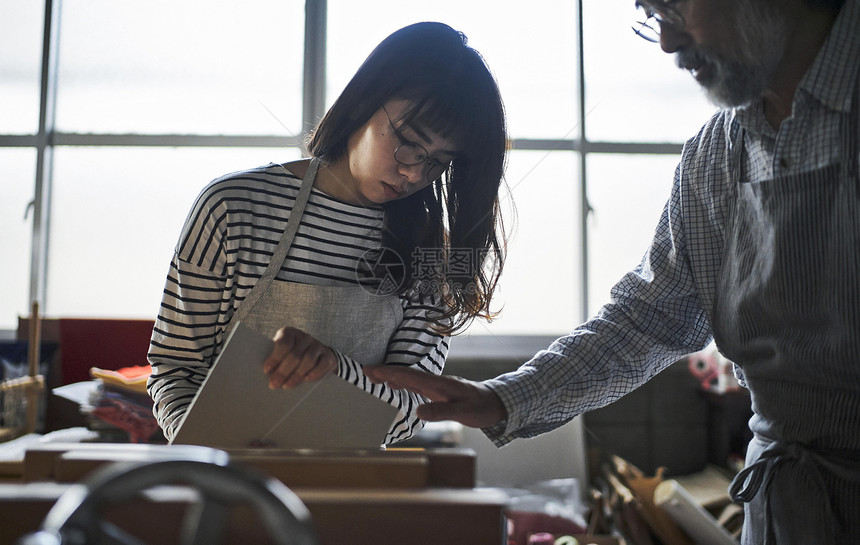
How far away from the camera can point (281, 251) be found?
28.7 inches

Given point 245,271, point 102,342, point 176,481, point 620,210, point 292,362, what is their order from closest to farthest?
point 176,481, point 292,362, point 245,271, point 102,342, point 620,210

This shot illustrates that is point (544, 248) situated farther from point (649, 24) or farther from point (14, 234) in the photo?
point (14, 234)

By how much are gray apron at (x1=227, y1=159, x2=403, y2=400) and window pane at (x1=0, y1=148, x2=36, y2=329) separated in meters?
1.47

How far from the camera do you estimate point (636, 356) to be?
2.30 feet

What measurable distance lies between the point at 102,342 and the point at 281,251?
1.20m

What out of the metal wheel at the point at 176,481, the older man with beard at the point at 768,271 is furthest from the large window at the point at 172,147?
the metal wheel at the point at 176,481

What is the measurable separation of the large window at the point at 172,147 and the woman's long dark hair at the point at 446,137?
96 centimetres

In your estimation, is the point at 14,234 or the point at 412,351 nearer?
the point at 412,351

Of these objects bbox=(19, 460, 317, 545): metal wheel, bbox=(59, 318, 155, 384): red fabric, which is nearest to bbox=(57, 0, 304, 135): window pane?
bbox=(59, 318, 155, 384): red fabric

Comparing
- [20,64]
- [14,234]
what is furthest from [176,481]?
[20,64]

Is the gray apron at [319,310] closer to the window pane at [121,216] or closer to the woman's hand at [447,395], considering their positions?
the woman's hand at [447,395]

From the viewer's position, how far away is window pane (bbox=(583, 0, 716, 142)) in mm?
1453

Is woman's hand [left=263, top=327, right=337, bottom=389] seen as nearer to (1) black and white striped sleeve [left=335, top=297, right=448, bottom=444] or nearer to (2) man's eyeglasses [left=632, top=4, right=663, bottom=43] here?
(1) black and white striped sleeve [left=335, top=297, right=448, bottom=444]

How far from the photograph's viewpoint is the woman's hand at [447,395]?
584mm
